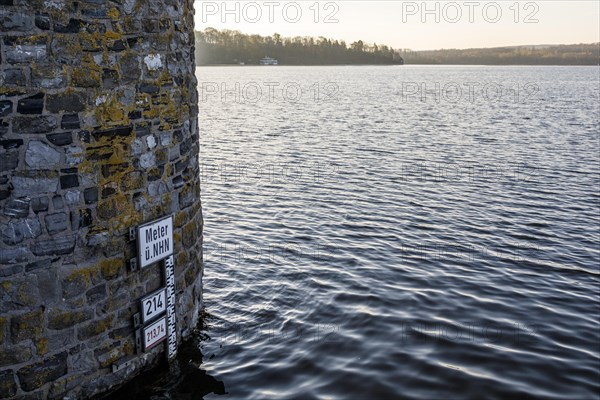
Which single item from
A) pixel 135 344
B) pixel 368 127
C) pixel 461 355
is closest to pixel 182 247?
pixel 135 344

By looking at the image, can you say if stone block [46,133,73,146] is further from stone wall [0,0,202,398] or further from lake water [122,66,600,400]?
lake water [122,66,600,400]

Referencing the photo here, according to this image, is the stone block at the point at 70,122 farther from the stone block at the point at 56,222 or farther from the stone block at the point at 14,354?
the stone block at the point at 14,354

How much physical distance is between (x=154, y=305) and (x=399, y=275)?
6.08m

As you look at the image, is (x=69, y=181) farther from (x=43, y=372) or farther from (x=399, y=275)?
(x=399, y=275)

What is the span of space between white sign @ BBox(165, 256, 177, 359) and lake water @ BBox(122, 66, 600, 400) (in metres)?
0.39

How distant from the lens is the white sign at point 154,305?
7.39m

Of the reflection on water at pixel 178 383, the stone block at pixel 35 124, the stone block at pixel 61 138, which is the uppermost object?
the stone block at pixel 35 124

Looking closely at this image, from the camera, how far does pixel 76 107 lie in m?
6.27

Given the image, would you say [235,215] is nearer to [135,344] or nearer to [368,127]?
[135,344]

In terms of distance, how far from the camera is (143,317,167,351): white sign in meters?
7.50

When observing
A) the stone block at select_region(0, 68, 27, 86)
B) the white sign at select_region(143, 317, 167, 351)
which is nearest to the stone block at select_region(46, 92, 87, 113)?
the stone block at select_region(0, 68, 27, 86)

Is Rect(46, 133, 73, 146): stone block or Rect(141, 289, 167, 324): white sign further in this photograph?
Rect(141, 289, 167, 324): white sign

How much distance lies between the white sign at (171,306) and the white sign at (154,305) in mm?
116

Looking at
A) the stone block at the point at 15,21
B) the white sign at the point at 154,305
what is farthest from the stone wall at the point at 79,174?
the white sign at the point at 154,305
